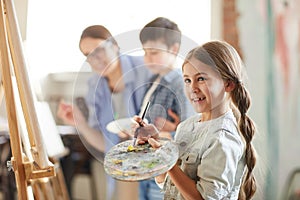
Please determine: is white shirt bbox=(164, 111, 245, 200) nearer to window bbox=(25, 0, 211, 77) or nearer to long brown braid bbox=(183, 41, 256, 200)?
long brown braid bbox=(183, 41, 256, 200)

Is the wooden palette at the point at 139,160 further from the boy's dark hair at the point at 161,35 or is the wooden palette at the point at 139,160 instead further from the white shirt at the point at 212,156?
the boy's dark hair at the point at 161,35

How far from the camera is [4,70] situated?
1.34 m

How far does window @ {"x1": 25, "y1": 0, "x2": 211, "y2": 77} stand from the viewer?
1619mm

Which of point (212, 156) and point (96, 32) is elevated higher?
point (96, 32)

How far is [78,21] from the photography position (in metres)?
1.73

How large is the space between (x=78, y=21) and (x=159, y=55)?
1.54ft

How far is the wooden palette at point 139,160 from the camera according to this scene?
4.24 feet

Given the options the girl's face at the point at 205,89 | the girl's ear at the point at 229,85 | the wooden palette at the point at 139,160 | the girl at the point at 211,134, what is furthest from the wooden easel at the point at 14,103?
the girl's ear at the point at 229,85

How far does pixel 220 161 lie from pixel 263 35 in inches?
20.5

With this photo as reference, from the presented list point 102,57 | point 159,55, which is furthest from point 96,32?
point 159,55

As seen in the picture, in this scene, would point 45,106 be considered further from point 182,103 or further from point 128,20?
point 182,103

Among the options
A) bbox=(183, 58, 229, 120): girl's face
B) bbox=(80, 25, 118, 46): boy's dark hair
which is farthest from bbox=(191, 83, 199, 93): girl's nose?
bbox=(80, 25, 118, 46): boy's dark hair

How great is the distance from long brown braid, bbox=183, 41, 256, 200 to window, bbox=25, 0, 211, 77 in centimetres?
19

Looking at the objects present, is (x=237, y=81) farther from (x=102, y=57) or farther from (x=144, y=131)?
(x=102, y=57)
